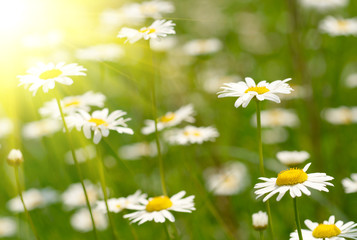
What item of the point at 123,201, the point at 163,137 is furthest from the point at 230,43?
the point at 123,201

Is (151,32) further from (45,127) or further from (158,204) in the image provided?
(45,127)

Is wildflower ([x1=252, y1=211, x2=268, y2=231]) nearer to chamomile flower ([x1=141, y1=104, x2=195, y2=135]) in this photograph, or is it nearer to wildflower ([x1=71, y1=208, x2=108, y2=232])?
chamomile flower ([x1=141, y1=104, x2=195, y2=135])

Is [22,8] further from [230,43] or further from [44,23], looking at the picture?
[230,43]

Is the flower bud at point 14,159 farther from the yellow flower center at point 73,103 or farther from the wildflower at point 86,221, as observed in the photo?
the wildflower at point 86,221

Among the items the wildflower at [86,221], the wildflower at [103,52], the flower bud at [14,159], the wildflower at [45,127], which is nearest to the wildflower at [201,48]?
the wildflower at [103,52]

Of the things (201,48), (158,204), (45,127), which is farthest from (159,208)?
(201,48)
